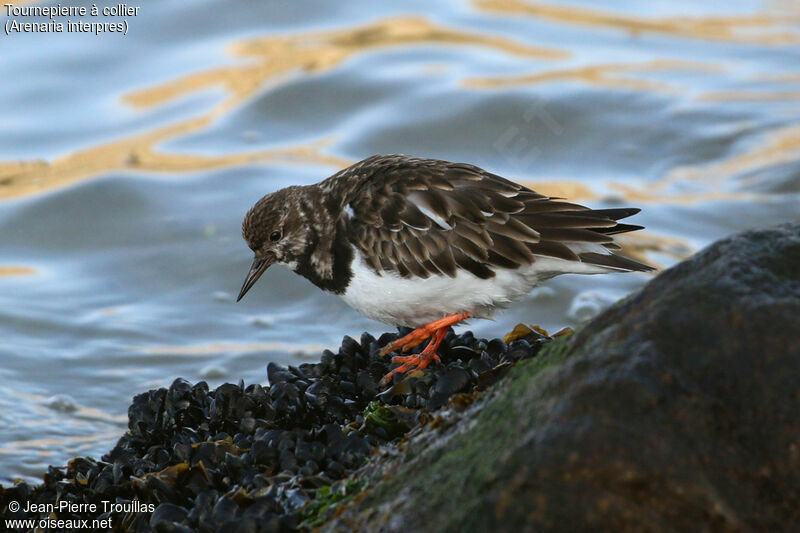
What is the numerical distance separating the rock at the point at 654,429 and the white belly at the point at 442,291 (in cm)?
146

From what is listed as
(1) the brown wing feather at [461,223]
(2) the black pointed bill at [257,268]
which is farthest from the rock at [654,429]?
(2) the black pointed bill at [257,268]

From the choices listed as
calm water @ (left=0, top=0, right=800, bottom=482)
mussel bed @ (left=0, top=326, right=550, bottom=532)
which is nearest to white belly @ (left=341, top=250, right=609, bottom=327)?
mussel bed @ (left=0, top=326, right=550, bottom=532)

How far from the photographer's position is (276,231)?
4.66 m

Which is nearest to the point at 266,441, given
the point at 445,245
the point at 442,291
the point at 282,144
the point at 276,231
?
the point at 442,291

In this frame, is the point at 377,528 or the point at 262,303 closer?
the point at 377,528

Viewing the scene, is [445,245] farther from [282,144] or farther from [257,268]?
[282,144]

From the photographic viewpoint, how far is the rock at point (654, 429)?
2197 millimetres

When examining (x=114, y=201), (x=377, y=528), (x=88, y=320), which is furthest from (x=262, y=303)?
(x=377, y=528)

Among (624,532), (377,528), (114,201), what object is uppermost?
(624,532)

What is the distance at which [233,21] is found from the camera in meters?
11.0

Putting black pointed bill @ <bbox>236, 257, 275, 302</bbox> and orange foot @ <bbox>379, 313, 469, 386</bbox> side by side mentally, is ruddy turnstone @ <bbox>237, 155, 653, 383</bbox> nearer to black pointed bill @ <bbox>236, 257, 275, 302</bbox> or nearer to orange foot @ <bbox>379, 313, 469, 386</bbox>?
orange foot @ <bbox>379, 313, 469, 386</bbox>

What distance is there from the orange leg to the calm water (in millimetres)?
2530

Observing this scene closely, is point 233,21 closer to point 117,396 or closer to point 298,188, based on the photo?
point 117,396

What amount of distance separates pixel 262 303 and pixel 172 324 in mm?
750
